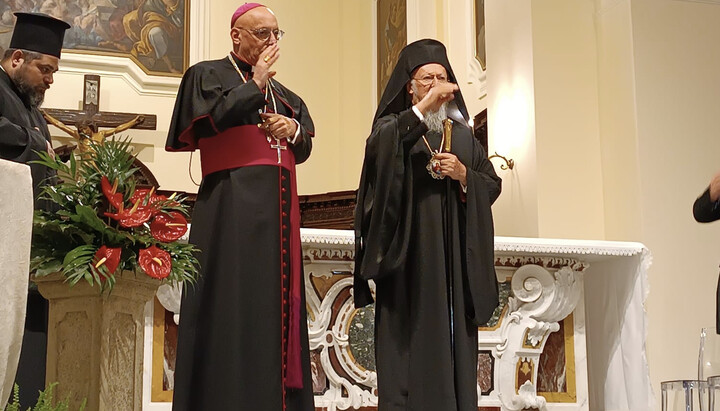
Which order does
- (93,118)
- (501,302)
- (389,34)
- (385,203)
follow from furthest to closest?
(389,34)
(93,118)
(501,302)
(385,203)

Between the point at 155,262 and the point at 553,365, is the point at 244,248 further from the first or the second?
the point at 553,365

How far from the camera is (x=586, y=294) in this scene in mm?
6137

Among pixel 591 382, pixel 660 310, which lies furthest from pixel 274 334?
pixel 660 310

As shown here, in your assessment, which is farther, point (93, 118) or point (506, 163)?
point (93, 118)

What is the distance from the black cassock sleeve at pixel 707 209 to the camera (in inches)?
183

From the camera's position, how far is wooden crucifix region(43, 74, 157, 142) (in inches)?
395

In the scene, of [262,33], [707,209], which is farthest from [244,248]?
[707,209]

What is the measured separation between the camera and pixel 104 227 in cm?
299

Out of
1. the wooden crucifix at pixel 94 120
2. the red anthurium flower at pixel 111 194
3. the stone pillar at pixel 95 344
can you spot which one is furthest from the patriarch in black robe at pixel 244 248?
the wooden crucifix at pixel 94 120

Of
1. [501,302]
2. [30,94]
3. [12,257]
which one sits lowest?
[12,257]

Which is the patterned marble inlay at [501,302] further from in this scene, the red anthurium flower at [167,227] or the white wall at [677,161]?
the red anthurium flower at [167,227]

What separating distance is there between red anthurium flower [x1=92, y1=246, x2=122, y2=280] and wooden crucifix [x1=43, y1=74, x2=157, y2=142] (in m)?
7.16

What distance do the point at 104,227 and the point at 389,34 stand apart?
7.99 meters

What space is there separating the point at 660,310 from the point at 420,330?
3129 millimetres
